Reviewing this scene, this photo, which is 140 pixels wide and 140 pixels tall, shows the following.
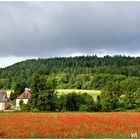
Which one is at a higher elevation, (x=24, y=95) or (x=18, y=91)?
(x=18, y=91)

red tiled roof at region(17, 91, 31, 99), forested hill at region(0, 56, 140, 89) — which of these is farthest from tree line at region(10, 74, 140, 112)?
forested hill at region(0, 56, 140, 89)

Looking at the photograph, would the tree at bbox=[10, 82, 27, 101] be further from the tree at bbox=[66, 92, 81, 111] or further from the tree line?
the tree at bbox=[66, 92, 81, 111]

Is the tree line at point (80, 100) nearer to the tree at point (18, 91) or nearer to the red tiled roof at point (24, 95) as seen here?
the red tiled roof at point (24, 95)

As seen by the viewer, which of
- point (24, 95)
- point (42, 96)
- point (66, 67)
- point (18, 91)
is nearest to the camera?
point (42, 96)

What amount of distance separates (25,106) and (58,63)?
454 feet

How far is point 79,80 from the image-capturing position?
12988 cm

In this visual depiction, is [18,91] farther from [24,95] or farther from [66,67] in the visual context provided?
[66,67]

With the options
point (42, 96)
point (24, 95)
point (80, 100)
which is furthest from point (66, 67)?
point (42, 96)

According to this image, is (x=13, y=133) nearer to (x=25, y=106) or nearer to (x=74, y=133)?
(x=74, y=133)

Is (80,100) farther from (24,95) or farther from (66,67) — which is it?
(66,67)

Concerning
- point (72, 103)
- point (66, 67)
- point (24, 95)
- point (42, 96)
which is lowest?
point (72, 103)

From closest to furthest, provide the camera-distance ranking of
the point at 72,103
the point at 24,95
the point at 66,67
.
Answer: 1. the point at 72,103
2. the point at 24,95
3. the point at 66,67

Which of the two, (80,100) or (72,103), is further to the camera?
(80,100)

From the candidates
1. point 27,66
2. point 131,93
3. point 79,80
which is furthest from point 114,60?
point 131,93
